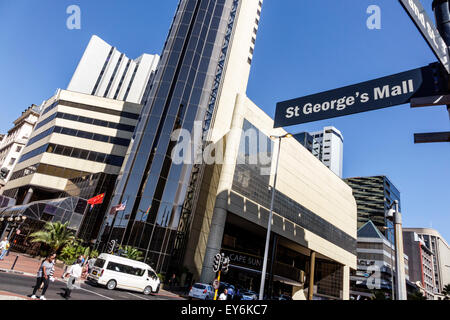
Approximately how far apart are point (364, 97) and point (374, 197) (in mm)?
128063

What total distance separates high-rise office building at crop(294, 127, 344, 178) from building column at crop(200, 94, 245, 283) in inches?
4229

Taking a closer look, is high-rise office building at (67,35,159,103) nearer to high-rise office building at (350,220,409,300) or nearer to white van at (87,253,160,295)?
white van at (87,253,160,295)

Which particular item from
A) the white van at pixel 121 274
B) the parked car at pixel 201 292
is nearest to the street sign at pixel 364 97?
the white van at pixel 121 274

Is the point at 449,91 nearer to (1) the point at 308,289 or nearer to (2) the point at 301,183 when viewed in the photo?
(2) the point at 301,183

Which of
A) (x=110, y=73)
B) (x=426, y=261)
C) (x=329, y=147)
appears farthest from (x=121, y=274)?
(x=329, y=147)

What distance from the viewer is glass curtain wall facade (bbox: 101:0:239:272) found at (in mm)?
31703

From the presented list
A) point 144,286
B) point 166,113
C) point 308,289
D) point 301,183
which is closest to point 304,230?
point 301,183

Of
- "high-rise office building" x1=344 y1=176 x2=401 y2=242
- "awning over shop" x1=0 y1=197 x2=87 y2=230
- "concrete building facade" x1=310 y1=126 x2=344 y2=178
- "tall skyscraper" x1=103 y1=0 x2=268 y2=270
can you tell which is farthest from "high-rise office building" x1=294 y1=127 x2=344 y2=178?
"awning over shop" x1=0 y1=197 x2=87 y2=230

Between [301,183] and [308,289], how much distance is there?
2282 cm

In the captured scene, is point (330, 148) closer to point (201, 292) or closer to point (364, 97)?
point (201, 292)

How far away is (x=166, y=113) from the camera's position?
3666 centimetres

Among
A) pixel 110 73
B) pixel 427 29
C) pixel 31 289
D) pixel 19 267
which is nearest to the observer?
pixel 427 29

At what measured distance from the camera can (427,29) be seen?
163 inches

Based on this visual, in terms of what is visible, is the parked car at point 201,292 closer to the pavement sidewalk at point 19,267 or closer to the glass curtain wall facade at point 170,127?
the glass curtain wall facade at point 170,127
